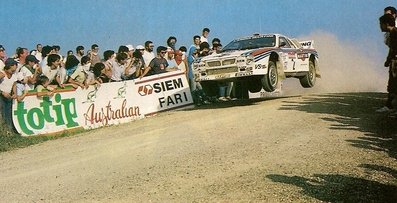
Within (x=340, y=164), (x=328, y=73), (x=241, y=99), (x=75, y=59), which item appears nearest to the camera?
(x=340, y=164)

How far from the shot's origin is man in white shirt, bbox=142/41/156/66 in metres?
15.0

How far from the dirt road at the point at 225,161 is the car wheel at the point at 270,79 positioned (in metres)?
1.86

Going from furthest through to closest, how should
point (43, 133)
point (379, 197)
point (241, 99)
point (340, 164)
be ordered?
point (241, 99) → point (43, 133) → point (340, 164) → point (379, 197)

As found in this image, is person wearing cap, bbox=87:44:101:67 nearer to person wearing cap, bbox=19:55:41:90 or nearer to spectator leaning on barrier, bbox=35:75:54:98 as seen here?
person wearing cap, bbox=19:55:41:90

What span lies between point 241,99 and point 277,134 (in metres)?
7.46

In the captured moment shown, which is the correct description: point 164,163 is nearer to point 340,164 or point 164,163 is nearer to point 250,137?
point 250,137

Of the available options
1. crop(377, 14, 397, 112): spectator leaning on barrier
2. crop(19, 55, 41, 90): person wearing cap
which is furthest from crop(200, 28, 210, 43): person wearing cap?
crop(377, 14, 397, 112): spectator leaning on barrier

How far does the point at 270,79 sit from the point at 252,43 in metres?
1.56

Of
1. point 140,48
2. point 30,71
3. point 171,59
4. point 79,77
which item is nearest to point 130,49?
point 140,48

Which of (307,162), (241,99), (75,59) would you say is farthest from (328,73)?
(307,162)

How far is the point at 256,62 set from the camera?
43.4ft

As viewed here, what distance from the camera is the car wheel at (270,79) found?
535 inches

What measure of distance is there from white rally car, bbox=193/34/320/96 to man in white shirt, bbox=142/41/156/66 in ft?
5.73

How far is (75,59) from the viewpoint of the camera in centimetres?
1341
